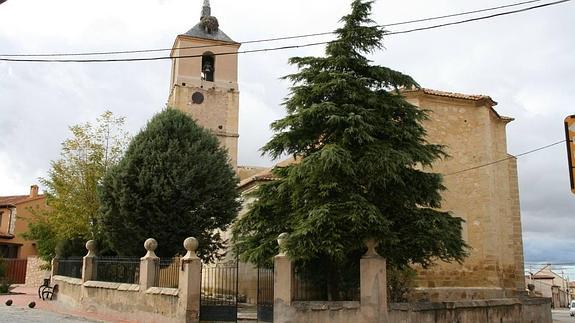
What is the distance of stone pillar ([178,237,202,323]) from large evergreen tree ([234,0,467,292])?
137 centimetres

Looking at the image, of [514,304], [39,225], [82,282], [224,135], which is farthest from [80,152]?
[514,304]

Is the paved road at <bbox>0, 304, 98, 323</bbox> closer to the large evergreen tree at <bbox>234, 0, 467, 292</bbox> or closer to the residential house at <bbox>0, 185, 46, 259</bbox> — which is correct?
the large evergreen tree at <bbox>234, 0, 467, 292</bbox>

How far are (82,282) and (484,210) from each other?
50.1 ft

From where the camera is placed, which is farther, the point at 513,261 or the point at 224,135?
the point at 224,135

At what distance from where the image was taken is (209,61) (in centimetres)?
4034

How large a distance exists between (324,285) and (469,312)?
12.8ft

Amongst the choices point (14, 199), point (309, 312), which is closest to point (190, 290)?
point (309, 312)

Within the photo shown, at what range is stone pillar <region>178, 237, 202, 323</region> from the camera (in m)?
13.1

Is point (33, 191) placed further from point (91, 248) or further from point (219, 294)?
point (219, 294)

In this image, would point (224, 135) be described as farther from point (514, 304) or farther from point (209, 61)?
point (514, 304)

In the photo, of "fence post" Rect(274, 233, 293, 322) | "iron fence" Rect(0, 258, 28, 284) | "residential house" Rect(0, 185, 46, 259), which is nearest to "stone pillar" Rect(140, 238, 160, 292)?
"fence post" Rect(274, 233, 293, 322)

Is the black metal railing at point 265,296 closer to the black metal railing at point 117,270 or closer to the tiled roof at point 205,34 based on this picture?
the black metal railing at point 117,270

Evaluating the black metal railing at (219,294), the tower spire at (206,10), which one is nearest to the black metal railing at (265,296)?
the black metal railing at (219,294)

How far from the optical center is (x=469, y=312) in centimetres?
1423
